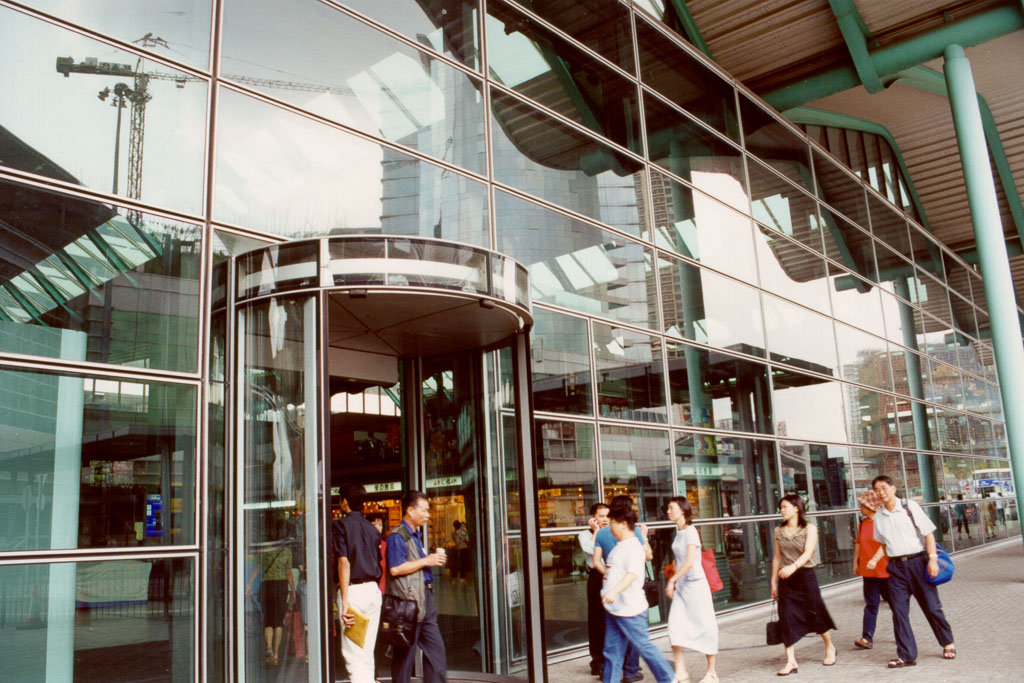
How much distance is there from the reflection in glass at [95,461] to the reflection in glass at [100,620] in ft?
0.57

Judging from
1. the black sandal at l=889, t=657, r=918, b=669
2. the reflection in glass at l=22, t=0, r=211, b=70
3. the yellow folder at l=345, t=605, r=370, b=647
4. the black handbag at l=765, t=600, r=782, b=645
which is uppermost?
the reflection in glass at l=22, t=0, r=211, b=70

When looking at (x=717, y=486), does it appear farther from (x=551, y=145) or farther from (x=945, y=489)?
(x=945, y=489)

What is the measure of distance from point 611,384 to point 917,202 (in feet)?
57.8

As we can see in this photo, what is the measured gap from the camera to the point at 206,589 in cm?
611

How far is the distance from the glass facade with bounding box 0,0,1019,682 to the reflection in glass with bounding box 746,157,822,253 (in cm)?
11

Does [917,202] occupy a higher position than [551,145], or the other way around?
[917,202]

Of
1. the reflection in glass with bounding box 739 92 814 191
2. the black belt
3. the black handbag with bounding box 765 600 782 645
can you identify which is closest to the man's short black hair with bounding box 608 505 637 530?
the black handbag with bounding box 765 600 782 645

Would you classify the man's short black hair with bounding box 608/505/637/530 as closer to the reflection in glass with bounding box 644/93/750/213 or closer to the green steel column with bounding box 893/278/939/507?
the reflection in glass with bounding box 644/93/750/213

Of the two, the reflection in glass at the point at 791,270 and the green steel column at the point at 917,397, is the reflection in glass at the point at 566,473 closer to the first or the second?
the reflection in glass at the point at 791,270

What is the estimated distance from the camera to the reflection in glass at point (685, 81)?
1378 centimetres

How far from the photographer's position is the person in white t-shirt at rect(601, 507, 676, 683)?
637cm

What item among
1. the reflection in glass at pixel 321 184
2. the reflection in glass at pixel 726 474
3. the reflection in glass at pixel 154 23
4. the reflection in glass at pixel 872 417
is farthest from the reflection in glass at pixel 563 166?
the reflection in glass at pixel 872 417

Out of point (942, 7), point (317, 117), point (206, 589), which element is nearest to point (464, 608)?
point (206, 589)

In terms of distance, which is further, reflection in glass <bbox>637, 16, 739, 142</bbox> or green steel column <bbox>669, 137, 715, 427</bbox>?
reflection in glass <bbox>637, 16, 739, 142</bbox>
